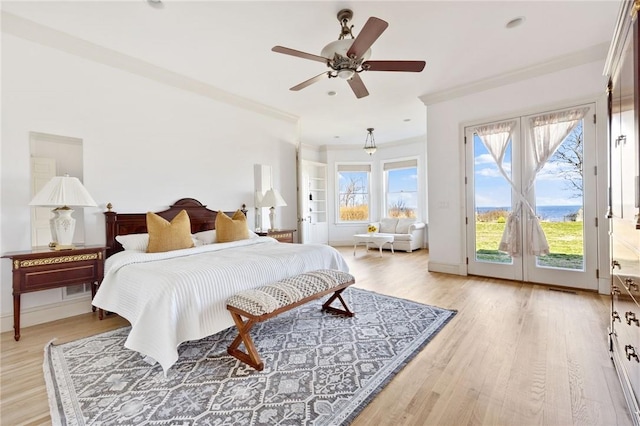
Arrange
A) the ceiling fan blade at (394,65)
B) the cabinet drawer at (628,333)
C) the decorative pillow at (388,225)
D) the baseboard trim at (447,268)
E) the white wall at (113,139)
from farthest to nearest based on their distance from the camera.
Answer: the decorative pillow at (388,225) → the baseboard trim at (447,268) → the white wall at (113,139) → the ceiling fan blade at (394,65) → the cabinet drawer at (628,333)

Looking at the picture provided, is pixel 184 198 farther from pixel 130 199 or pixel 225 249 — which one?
pixel 225 249

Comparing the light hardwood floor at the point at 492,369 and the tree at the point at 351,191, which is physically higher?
the tree at the point at 351,191

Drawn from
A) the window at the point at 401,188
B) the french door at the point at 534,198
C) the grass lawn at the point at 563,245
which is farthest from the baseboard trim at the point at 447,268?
the window at the point at 401,188

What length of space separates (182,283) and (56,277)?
5.35ft

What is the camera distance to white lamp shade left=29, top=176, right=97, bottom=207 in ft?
8.57

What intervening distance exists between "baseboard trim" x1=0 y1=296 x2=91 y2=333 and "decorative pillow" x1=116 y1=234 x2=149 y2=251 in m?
0.77

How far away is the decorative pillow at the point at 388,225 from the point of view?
291 inches

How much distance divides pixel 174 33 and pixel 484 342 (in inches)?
162

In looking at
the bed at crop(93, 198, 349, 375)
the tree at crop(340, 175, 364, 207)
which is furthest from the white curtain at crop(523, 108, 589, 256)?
the tree at crop(340, 175, 364, 207)

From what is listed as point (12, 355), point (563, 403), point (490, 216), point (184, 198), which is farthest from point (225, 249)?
point (490, 216)

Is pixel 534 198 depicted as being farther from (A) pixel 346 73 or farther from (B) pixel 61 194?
(B) pixel 61 194

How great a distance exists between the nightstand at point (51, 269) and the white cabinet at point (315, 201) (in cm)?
496

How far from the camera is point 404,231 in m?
7.17

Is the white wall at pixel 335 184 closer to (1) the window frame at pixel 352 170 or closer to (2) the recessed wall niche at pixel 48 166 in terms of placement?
(1) the window frame at pixel 352 170
